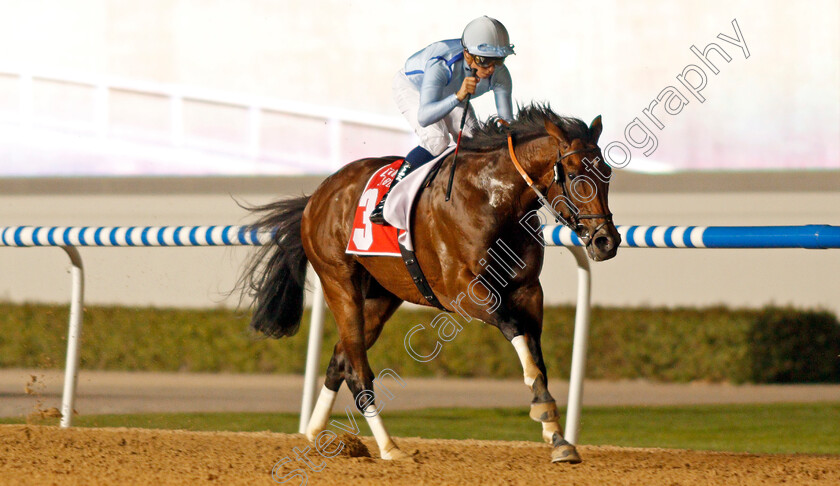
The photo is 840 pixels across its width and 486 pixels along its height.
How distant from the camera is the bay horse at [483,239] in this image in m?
3.33

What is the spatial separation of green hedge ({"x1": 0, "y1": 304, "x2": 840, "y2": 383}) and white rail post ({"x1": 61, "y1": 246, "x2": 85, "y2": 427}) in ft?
9.81

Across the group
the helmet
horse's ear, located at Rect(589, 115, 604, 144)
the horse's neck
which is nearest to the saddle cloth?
the horse's neck

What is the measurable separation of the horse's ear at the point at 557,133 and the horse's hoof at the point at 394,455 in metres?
1.32

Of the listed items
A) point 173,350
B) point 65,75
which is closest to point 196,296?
point 173,350

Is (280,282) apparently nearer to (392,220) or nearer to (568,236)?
(392,220)

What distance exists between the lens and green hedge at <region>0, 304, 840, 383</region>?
8.41m

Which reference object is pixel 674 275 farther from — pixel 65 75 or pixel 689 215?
pixel 65 75

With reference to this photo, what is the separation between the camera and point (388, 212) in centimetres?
372

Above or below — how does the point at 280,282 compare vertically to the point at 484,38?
below

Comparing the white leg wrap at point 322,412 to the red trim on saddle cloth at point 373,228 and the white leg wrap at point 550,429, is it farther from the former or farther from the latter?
the white leg wrap at point 550,429

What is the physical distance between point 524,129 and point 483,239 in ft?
1.42

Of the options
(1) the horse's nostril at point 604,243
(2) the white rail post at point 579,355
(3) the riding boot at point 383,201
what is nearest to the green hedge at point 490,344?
(2) the white rail post at point 579,355

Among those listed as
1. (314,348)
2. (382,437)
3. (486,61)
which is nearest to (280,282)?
(314,348)

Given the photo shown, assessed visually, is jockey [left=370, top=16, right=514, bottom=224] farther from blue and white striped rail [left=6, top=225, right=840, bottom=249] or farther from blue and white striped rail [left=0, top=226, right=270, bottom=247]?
blue and white striped rail [left=0, top=226, right=270, bottom=247]
